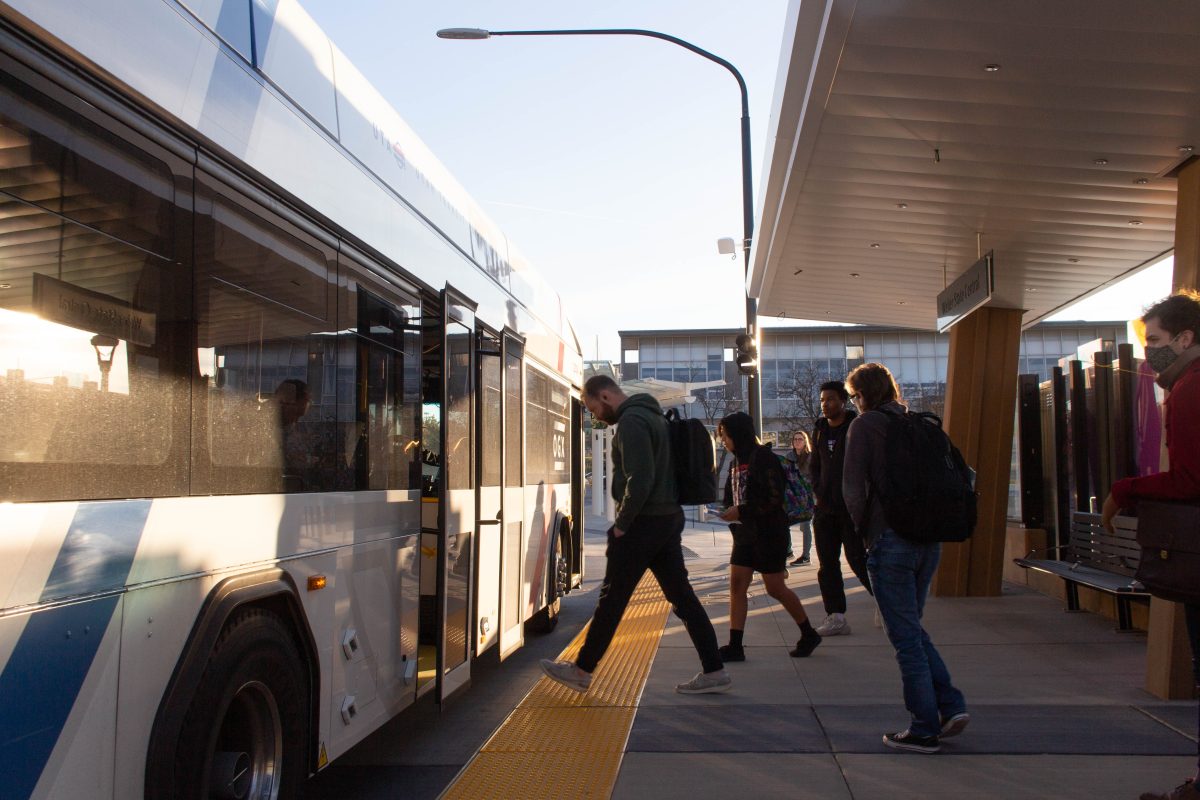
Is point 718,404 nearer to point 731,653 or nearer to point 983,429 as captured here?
point 983,429

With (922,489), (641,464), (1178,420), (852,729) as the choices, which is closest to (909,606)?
(922,489)

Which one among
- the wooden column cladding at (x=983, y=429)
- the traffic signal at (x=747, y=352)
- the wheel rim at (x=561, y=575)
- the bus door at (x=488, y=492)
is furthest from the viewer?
the traffic signal at (x=747, y=352)

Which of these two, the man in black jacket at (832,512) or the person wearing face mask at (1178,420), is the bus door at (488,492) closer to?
the man in black jacket at (832,512)

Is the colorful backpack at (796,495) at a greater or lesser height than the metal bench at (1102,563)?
greater

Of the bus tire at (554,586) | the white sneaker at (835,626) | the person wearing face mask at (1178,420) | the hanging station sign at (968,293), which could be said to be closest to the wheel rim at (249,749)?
the person wearing face mask at (1178,420)

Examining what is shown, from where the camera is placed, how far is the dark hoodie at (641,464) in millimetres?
6344

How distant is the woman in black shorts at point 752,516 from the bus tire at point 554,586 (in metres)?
2.15

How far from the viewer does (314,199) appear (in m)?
4.36

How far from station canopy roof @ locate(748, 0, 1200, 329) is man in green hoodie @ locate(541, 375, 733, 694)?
7.72ft

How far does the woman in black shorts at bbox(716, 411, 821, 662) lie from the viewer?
7.80 meters

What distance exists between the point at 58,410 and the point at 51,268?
35 centimetres

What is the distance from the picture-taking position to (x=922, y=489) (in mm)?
5227

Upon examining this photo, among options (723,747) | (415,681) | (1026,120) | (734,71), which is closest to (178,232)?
(415,681)

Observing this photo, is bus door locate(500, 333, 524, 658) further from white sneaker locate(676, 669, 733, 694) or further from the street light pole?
the street light pole
